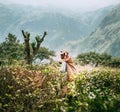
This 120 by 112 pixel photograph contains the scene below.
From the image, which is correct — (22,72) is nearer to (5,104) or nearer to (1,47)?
(5,104)

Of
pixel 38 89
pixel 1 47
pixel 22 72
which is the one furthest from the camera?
pixel 1 47

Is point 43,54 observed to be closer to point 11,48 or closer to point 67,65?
point 11,48

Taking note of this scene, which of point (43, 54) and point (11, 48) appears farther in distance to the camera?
point (43, 54)

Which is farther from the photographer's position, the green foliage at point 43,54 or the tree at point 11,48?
the green foliage at point 43,54

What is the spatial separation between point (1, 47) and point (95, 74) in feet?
270

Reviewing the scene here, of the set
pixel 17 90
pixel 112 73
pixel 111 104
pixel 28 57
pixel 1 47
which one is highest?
pixel 1 47

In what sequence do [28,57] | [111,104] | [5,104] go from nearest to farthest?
[111,104] → [5,104] → [28,57]

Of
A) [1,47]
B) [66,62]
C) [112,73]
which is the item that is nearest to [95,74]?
[112,73]

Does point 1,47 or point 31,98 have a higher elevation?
point 1,47

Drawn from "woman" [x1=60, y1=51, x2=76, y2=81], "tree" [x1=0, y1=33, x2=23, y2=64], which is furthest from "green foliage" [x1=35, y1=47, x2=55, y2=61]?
"woman" [x1=60, y1=51, x2=76, y2=81]

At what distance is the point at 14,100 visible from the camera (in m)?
10.2

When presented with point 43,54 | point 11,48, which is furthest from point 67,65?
point 43,54

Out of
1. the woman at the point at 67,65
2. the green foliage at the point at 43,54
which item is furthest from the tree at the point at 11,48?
the woman at the point at 67,65

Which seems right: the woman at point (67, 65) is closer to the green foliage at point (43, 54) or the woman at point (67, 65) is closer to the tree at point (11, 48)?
the tree at point (11, 48)
